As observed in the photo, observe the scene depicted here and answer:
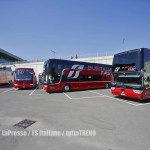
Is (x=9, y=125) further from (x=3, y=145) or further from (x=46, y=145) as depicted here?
(x=46, y=145)

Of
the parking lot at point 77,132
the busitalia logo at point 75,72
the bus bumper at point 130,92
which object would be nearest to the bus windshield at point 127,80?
the bus bumper at point 130,92

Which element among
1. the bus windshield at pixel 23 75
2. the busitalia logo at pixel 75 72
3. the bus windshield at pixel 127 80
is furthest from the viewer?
the bus windshield at pixel 23 75

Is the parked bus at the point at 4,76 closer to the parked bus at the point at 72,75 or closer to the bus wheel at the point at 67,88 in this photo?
the parked bus at the point at 72,75

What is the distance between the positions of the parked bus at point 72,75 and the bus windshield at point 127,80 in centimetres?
547

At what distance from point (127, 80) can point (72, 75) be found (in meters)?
6.72

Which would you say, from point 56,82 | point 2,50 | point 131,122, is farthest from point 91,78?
point 2,50

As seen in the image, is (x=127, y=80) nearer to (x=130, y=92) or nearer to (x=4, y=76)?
(x=130, y=92)

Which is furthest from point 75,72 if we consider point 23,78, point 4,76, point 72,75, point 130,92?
point 4,76

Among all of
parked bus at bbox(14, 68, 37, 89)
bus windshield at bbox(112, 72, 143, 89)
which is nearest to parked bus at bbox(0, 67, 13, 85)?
parked bus at bbox(14, 68, 37, 89)

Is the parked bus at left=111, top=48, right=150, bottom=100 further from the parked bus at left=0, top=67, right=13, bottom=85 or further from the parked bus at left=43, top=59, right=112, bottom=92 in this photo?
the parked bus at left=0, top=67, right=13, bottom=85

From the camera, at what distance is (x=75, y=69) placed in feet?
50.2

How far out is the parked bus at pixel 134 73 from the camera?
8.58 meters

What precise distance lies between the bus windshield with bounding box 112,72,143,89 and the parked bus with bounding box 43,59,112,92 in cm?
547

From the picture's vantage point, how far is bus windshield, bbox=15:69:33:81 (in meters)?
17.3
